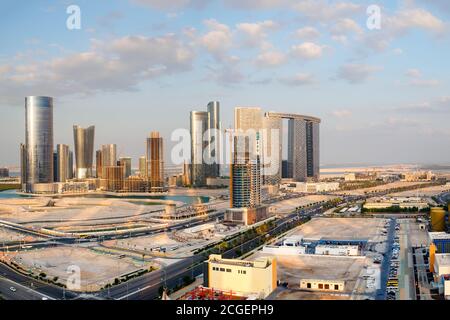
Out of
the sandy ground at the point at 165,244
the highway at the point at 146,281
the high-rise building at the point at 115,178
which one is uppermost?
the high-rise building at the point at 115,178

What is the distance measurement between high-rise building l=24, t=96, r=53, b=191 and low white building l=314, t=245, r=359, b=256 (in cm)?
1642

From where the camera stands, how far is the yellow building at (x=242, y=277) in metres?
4.66

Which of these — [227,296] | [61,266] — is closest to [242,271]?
[227,296]

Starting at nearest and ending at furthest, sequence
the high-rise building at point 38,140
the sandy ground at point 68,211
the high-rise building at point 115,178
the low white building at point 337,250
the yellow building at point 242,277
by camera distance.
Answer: the yellow building at point 242,277 < the low white building at point 337,250 < the sandy ground at point 68,211 < the high-rise building at point 38,140 < the high-rise building at point 115,178

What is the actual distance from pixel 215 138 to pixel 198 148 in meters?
1.11

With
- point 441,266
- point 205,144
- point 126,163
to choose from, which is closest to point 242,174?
point 441,266

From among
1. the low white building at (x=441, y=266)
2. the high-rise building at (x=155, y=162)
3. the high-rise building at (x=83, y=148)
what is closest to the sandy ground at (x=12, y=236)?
the low white building at (x=441, y=266)

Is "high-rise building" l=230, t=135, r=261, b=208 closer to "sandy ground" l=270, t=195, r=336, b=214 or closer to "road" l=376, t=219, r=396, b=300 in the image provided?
"sandy ground" l=270, t=195, r=336, b=214

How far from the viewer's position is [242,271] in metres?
4.67

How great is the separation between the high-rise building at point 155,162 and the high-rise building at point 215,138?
342 centimetres

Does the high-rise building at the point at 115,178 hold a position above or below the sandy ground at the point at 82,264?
above

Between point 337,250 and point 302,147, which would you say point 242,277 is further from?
point 302,147

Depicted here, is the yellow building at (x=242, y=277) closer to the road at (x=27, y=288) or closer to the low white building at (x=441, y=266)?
the road at (x=27, y=288)
